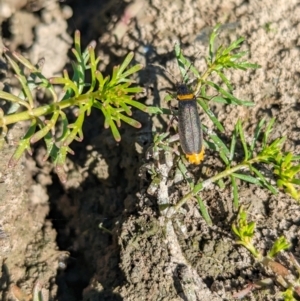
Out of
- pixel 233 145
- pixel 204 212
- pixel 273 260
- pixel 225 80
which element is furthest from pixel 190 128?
pixel 273 260

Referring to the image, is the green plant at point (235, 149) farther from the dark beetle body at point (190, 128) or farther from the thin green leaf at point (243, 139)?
the dark beetle body at point (190, 128)

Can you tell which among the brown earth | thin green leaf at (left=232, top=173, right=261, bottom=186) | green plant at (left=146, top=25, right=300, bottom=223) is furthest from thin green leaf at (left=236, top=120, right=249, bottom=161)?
the brown earth

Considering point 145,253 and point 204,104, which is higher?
point 204,104

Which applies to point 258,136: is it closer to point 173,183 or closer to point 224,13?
point 173,183

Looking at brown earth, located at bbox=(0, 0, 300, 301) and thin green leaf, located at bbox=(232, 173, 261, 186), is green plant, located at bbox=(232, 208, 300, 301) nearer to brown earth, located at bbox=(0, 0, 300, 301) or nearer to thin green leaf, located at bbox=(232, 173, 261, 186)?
brown earth, located at bbox=(0, 0, 300, 301)

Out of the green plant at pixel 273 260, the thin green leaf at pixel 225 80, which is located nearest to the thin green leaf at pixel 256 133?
the thin green leaf at pixel 225 80

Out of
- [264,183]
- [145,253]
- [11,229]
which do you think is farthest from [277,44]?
[11,229]
